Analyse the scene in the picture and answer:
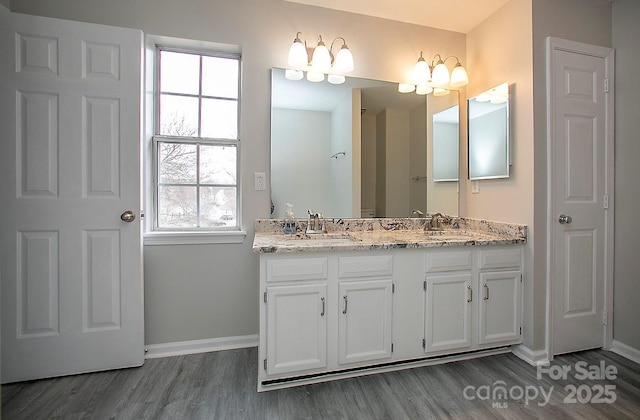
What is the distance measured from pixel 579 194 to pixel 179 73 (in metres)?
2.98

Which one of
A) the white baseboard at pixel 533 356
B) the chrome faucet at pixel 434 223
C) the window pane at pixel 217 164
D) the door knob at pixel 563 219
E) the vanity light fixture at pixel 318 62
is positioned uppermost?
the vanity light fixture at pixel 318 62

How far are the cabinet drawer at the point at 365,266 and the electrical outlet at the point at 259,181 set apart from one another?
32.7 inches

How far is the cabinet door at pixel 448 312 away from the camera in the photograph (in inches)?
72.6

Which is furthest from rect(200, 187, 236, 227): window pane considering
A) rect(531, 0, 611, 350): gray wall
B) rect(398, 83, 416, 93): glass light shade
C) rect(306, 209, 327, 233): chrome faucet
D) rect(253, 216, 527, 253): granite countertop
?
rect(531, 0, 611, 350): gray wall

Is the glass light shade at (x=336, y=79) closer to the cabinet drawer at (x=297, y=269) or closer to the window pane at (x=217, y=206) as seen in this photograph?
the window pane at (x=217, y=206)

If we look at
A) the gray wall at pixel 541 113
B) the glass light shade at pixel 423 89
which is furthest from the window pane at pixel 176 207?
the gray wall at pixel 541 113

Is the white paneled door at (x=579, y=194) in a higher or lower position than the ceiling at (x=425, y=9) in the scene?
lower

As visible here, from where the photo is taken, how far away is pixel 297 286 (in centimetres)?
163

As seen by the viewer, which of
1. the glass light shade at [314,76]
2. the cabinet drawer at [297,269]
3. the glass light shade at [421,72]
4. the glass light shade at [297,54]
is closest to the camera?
the cabinet drawer at [297,269]

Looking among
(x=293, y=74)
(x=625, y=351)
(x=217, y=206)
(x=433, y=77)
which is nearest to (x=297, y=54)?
(x=293, y=74)

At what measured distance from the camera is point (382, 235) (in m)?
2.12

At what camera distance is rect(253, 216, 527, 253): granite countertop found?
1675 millimetres

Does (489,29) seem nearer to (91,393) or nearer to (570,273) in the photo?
(570,273)

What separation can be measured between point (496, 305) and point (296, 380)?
138 cm
